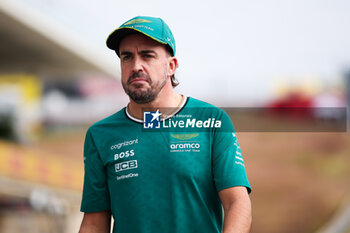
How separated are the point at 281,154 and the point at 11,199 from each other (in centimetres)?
2328

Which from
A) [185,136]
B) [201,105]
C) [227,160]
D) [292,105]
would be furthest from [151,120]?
[292,105]

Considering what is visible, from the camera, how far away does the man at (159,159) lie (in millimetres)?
2639

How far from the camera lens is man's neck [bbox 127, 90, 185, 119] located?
9.30ft

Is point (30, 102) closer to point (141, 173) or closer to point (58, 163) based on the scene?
point (58, 163)

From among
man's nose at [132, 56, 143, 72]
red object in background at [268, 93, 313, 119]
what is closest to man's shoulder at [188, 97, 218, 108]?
man's nose at [132, 56, 143, 72]

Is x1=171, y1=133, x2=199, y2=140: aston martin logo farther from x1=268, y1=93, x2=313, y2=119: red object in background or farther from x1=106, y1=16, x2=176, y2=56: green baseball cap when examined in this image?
x1=268, y1=93, x2=313, y2=119: red object in background

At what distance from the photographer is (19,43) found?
31.3m

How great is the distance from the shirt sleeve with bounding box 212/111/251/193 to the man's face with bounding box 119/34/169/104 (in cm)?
44

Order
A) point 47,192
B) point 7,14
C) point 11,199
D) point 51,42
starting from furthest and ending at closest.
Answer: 1. point 51,42
2. point 7,14
3. point 11,199
4. point 47,192

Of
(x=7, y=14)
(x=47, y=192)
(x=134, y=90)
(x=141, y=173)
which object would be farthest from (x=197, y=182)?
(x=7, y=14)

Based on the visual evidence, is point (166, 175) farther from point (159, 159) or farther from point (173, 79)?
point (173, 79)

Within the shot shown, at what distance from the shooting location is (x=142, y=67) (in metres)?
2.67

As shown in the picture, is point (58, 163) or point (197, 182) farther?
point (58, 163)

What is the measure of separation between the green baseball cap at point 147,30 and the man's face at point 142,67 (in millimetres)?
47
